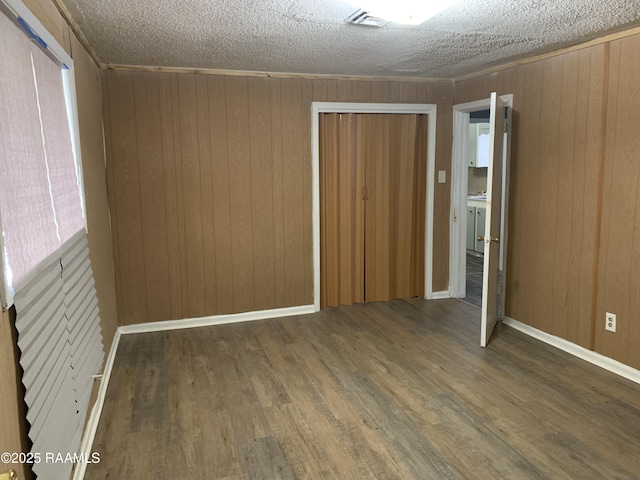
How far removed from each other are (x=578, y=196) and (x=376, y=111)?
6.89 ft

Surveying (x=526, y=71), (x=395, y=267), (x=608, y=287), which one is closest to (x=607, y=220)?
(x=608, y=287)

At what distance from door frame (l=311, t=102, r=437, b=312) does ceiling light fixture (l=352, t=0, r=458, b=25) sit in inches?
77.2

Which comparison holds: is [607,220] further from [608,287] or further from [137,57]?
[137,57]

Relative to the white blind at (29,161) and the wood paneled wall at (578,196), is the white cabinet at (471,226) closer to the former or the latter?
the wood paneled wall at (578,196)

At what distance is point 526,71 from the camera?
403 cm

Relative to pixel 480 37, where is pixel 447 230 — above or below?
below

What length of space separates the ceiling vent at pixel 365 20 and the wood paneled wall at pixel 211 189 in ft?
5.80

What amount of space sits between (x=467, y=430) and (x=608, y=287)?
160cm

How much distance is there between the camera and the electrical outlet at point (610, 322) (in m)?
3.39

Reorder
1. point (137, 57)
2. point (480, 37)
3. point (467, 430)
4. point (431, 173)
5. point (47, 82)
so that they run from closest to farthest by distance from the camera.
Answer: point (47, 82) → point (467, 430) → point (480, 37) → point (137, 57) → point (431, 173)

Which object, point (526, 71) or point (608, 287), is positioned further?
point (526, 71)

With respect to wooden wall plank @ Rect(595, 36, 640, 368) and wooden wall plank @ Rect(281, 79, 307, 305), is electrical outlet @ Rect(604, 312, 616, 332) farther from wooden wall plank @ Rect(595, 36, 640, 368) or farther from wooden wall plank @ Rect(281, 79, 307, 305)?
wooden wall plank @ Rect(281, 79, 307, 305)

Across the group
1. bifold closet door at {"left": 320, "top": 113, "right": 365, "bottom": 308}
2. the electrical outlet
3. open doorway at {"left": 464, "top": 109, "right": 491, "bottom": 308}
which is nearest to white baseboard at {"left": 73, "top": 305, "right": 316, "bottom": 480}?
bifold closet door at {"left": 320, "top": 113, "right": 365, "bottom": 308}

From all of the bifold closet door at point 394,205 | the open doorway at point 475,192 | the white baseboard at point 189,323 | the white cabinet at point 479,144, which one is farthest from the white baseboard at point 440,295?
the white cabinet at point 479,144
